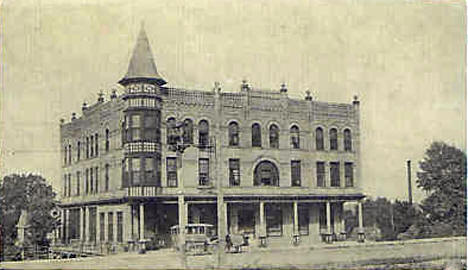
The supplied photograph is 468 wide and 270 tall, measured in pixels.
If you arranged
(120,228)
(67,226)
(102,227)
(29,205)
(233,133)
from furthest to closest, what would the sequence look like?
1. (233,133)
2. (102,227)
3. (120,228)
4. (67,226)
5. (29,205)

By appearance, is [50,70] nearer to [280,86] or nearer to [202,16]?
[202,16]

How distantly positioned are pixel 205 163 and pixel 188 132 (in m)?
0.55

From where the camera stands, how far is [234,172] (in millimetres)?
9977

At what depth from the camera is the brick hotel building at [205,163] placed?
9.16 meters

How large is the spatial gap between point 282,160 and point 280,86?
51.0 inches

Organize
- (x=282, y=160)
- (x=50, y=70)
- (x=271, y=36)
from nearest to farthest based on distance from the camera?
(x=50, y=70) < (x=271, y=36) < (x=282, y=160)

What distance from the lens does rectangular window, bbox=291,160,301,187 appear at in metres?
10.3

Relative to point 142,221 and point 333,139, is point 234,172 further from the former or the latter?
point 333,139

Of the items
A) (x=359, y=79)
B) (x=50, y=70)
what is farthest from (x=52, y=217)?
(x=359, y=79)

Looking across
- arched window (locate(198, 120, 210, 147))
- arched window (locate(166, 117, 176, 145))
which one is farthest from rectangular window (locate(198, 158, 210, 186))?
arched window (locate(166, 117, 176, 145))

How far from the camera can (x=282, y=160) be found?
404 inches

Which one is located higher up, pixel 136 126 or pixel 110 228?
pixel 136 126

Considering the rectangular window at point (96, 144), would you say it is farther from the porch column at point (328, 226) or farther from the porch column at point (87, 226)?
the porch column at point (328, 226)

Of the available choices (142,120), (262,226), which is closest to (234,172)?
(262,226)
